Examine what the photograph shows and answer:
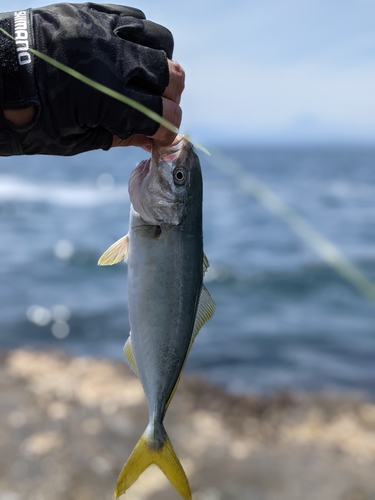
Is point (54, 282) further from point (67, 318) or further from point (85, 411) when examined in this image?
point (85, 411)

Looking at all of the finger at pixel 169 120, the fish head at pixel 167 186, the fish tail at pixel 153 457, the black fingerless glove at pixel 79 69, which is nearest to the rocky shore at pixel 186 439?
the fish tail at pixel 153 457

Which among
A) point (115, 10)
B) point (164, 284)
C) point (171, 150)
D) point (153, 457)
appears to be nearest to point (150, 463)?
point (153, 457)

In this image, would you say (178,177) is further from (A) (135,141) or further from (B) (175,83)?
(B) (175,83)

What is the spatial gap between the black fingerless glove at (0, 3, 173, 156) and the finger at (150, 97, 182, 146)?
38 mm

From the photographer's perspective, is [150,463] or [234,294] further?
[234,294]

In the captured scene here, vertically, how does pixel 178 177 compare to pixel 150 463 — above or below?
above

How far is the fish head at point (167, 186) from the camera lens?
2805mm

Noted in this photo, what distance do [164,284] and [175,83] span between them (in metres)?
0.98

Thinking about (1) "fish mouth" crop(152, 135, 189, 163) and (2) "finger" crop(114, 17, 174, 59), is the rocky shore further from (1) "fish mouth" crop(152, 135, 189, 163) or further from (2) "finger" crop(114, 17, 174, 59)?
(2) "finger" crop(114, 17, 174, 59)

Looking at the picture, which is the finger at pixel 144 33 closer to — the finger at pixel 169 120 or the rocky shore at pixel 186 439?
the finger at pixel 169 120

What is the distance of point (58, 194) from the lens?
36375mm

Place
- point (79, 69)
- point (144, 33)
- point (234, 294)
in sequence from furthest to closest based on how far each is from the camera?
point (234, 294)
point (144, 33)
point (79, 69)

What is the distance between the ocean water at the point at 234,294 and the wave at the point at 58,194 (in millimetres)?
540

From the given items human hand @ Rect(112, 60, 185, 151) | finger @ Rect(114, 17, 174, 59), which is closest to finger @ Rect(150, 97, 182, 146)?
human hand @ Rect(112, 60, 185, 151)
